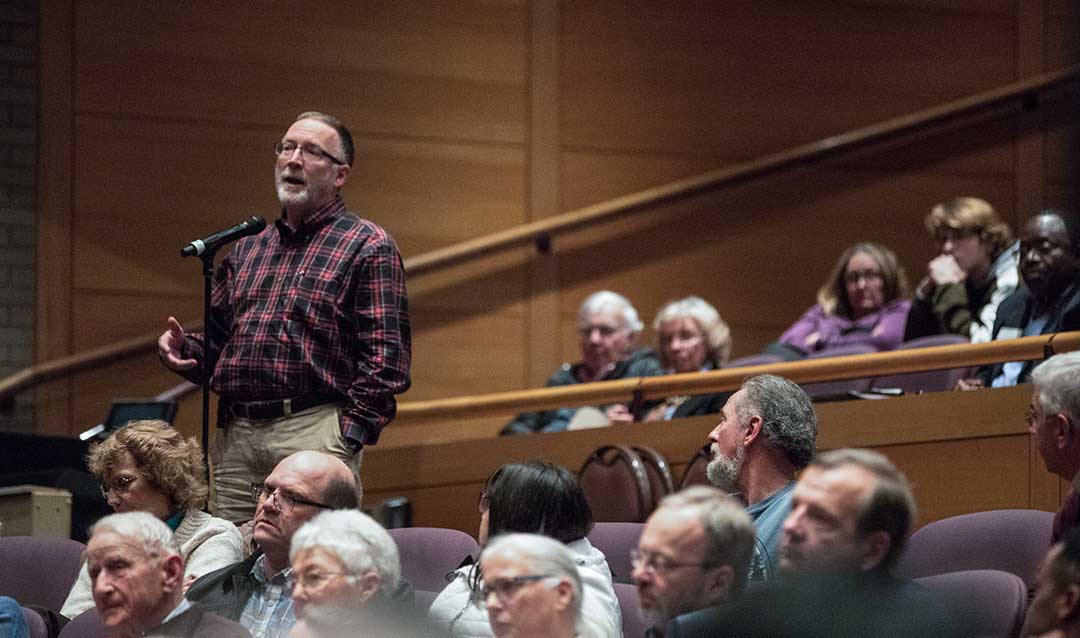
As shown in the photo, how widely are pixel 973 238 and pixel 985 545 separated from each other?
8.15 feet

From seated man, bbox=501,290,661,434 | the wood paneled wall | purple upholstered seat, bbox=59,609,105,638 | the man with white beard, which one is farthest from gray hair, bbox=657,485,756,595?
the wood paneled wall

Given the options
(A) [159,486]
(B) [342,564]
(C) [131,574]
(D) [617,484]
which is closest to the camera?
(B) [342,564]

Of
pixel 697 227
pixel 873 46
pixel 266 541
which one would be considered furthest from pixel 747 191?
pixel 266 541

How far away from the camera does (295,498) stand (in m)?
3.15

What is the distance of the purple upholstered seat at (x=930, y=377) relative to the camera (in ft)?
15.8

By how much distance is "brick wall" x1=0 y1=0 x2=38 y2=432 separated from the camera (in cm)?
583

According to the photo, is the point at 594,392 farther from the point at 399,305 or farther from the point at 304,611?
the point at 304,611

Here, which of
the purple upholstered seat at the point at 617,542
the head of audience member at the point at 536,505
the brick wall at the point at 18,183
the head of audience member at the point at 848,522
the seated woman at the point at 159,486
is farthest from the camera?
the brick wall at the point at 18,183

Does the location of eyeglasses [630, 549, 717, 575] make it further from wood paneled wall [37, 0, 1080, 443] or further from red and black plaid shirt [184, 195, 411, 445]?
wood paneled wall [37, 0, 1080, 443]

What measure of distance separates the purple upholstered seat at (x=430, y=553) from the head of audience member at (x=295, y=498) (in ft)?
0.87

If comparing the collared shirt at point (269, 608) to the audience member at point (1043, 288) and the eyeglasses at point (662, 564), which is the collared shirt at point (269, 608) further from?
the audience member at point (1043, 288)

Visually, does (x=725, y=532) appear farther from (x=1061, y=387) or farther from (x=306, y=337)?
(x=306, y=337)

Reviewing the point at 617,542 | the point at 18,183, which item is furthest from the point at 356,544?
the point at 18,183

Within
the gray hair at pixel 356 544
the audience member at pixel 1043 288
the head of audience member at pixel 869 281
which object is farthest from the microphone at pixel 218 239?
the head of audience member at pixel 869 281
